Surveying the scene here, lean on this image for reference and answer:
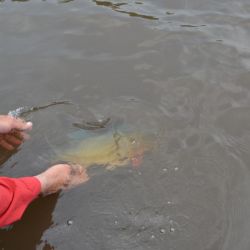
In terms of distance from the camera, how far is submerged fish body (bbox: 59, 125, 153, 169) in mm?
3695

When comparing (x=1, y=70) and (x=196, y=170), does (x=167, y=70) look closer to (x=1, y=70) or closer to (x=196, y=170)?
(x=196, y=170)

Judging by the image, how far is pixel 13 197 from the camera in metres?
2.88

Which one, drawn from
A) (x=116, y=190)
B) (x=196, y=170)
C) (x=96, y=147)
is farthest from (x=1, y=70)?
(x=196, y=170)

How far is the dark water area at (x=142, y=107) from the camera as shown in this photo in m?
3.24

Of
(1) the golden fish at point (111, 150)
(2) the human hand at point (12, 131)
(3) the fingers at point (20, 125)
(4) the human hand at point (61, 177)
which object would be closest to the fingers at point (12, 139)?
(2) the human hand at point (12, 131)

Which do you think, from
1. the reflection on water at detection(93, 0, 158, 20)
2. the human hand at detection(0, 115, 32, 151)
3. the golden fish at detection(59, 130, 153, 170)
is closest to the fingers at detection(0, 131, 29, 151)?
the human hand at detection(0, 115, 32, 151)

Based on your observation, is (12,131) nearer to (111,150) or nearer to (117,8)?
(111,150)

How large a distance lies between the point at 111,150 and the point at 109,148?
4 centimetres

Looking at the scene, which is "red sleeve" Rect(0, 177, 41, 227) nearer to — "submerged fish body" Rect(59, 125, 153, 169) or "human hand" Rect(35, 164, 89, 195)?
"human hand" Rect(35, 164, 89, 195)

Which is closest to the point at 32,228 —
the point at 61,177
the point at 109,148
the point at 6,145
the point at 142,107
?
the point at 61,177

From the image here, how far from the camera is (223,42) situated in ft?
16.4

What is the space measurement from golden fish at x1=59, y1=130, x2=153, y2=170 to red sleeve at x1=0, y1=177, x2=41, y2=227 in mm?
704

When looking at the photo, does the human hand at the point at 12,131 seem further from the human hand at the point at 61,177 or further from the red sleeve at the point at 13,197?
the red sleeve at the point at 13,197

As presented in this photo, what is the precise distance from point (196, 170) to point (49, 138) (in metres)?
1.29
